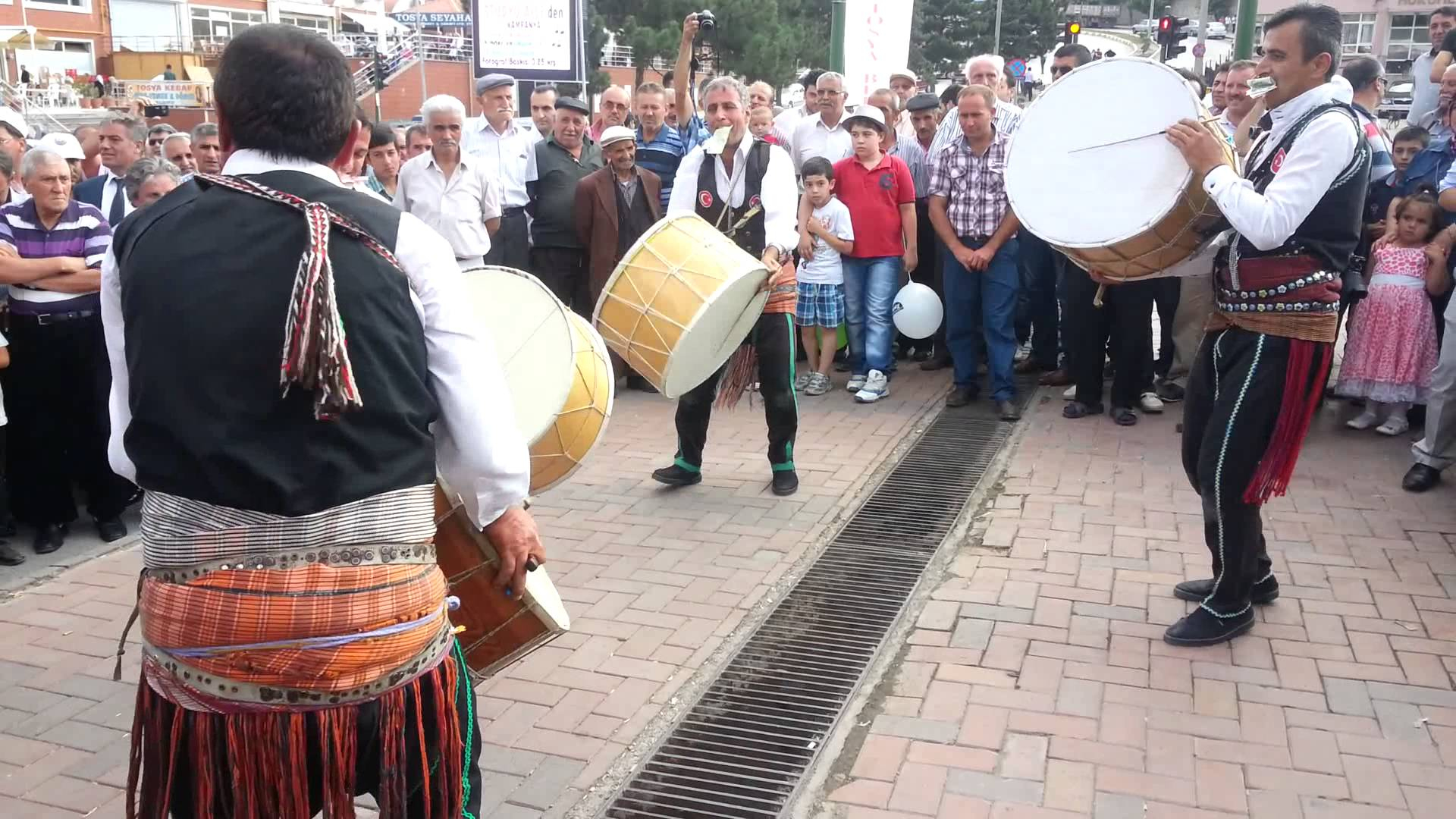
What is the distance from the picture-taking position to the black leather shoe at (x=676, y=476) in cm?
610

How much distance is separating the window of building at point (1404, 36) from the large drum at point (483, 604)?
190 ft

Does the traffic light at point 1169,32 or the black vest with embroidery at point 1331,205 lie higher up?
the traffic light at point 1169,32

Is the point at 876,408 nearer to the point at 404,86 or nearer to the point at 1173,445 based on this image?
the point at 1173,445

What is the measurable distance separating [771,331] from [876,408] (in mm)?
2031

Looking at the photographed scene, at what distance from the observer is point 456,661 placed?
2.28m

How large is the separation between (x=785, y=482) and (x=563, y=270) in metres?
2.99

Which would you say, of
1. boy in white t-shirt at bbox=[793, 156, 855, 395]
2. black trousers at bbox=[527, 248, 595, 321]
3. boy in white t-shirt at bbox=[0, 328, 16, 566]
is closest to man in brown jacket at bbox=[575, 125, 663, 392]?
black trousers at bbox=[527, 248, 595, 321]

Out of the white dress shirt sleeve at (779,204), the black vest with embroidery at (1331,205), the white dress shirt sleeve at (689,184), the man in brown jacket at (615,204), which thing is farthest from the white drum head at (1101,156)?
the man in brown jacket at (615,204)

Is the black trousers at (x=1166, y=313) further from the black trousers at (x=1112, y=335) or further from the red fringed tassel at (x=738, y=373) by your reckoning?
the red fringed tassel at (x=738, y=373)

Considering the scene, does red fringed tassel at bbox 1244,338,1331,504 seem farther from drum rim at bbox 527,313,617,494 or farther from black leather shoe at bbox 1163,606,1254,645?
drum rim at bbox 527,313,617,494

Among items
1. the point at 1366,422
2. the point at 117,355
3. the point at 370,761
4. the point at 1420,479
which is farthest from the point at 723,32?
the point at 370,761

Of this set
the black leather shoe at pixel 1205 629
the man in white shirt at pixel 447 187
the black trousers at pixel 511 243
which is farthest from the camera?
the black trousers at pixel 511 243

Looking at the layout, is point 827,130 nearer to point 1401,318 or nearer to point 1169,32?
point 1401,318

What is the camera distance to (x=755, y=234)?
5.86 m
